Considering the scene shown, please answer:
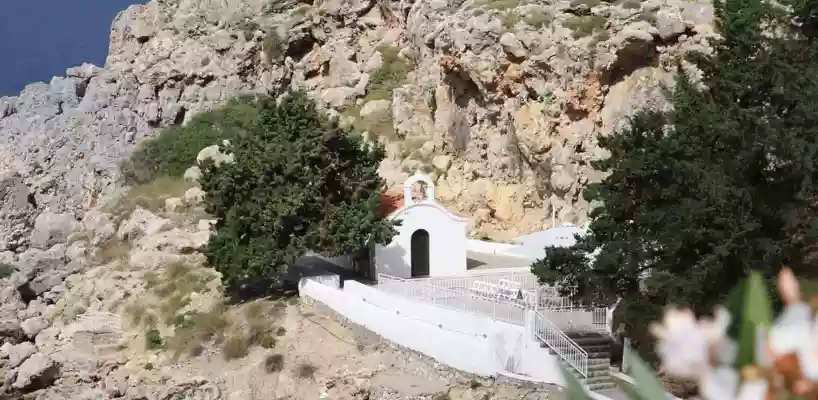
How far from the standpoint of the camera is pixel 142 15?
5638 centimetres

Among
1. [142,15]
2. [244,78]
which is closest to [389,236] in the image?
[244,78]

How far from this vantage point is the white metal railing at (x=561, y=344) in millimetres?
14031

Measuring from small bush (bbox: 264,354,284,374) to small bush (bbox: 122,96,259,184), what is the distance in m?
26.4

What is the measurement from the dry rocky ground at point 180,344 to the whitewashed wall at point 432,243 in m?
2.89

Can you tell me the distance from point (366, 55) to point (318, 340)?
31.6 metres

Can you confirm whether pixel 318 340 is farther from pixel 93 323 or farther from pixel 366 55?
pixel 366 55

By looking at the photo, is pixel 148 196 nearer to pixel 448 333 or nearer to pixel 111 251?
pixel 111 251

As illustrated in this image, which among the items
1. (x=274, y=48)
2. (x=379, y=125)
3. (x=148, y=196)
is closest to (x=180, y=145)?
(x=148, y=196)

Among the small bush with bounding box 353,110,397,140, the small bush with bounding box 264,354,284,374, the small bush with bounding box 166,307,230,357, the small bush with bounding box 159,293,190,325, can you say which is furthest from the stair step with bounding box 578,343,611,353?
the small bush with bounding box 353,110,397,140

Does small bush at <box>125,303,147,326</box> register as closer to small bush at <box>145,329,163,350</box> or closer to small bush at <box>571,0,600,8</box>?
small bush at <box>145,329,163,350</box>

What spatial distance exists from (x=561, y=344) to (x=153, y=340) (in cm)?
1305

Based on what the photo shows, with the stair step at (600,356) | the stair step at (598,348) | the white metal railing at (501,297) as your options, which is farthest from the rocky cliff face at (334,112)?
the stair step at (600,356)

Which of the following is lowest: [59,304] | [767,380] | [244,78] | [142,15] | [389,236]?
[59,304]

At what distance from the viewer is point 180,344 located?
2127cm
